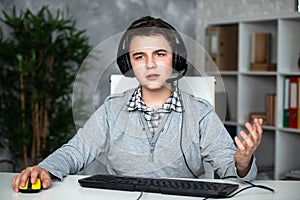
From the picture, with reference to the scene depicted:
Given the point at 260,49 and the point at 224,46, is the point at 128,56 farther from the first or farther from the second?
the point at 224,46

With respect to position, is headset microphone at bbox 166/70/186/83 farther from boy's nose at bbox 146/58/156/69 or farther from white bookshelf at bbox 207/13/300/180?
white bookshelf at bbox 207/13/300/180

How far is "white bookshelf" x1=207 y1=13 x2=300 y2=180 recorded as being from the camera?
3207mm

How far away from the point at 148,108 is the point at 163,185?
8.9 inches

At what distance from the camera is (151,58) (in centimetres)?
126

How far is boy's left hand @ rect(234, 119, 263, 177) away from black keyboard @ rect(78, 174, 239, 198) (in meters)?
0.06

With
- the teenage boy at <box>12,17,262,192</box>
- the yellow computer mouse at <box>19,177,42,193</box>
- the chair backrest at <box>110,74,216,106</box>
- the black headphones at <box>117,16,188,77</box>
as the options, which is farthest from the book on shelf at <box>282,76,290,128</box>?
the yellow computer mouse at <box>19,177,42,193</box>

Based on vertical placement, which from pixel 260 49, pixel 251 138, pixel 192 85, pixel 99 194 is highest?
pixel 260 49

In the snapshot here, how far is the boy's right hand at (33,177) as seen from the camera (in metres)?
1.21

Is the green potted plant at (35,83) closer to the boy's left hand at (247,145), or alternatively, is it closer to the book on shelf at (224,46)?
the book on shelf at (224,46)

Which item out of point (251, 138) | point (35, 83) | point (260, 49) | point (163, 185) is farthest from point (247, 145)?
point (260, 49)

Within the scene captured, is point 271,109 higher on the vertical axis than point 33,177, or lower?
higher

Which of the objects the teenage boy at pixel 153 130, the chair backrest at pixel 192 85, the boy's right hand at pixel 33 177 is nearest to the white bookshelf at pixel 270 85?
the chair backrest at pixel 192 85

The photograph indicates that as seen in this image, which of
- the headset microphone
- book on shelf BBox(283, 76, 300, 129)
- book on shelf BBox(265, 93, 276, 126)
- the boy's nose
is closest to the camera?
the boy's nose

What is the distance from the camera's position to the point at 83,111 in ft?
4.56
